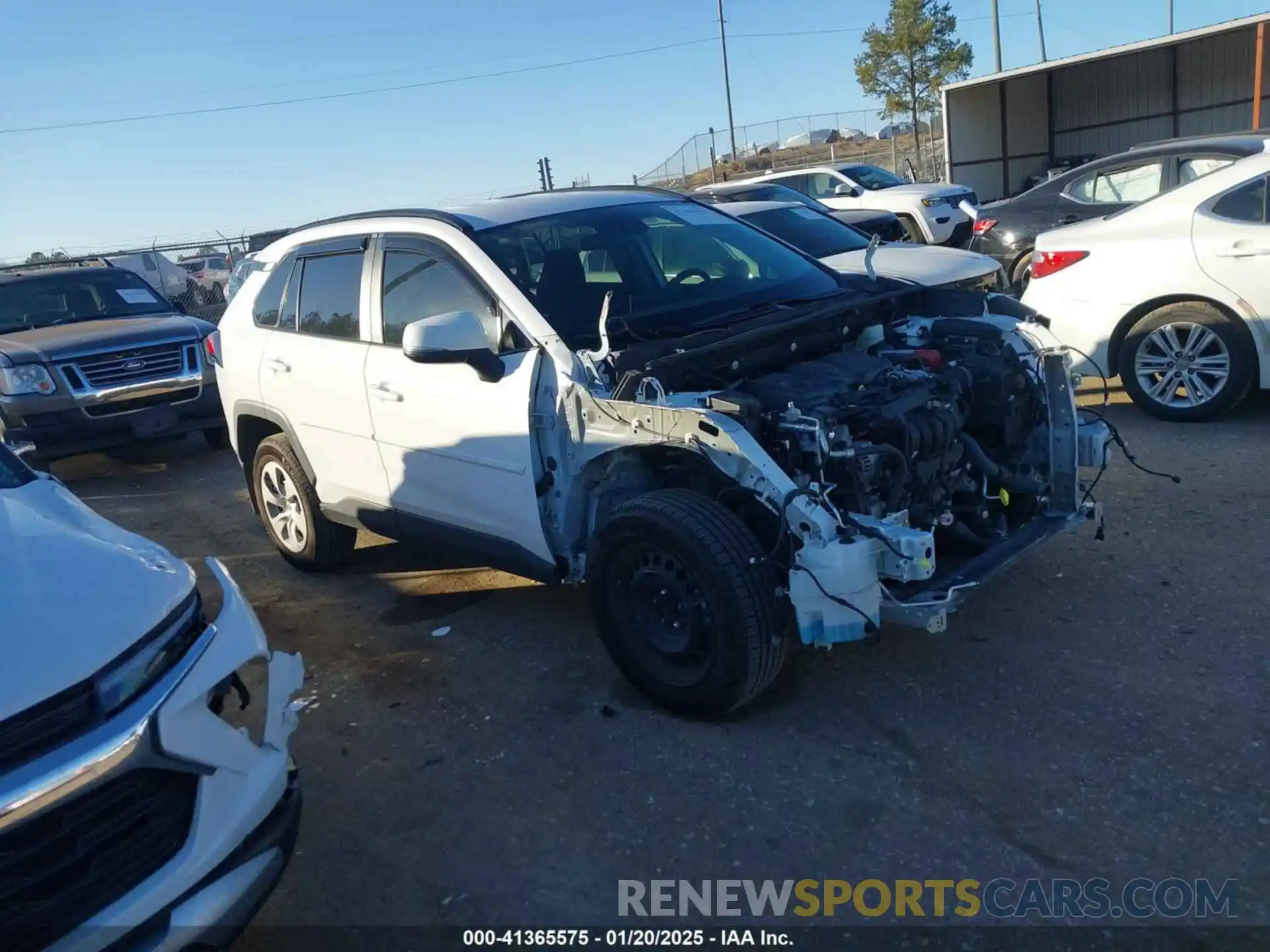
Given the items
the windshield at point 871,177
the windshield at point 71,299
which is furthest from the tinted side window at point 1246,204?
the windshield at point 871,177

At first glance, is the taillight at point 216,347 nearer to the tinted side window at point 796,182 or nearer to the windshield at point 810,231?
the windshield at point 810,231

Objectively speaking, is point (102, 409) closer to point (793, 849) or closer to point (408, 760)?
point (408, 760)

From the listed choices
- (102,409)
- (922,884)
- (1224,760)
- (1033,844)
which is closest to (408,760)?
(922,884)

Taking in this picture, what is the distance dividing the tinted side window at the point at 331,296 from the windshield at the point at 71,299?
541 centimetres

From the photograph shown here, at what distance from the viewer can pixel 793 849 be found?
317 cm

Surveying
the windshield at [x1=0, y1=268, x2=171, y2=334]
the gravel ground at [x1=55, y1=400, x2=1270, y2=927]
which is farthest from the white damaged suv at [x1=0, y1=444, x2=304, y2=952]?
the windshield at [x1=0, y1=268, x2=171, y2=334]

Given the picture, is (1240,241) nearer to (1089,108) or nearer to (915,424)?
(915,424)

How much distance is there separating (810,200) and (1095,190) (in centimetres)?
338

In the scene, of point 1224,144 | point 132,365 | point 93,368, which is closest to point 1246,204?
point 1224,144

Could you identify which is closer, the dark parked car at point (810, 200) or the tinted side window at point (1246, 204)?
the tinted side window at point (1246, 204)

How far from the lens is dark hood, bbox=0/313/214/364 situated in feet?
28.2

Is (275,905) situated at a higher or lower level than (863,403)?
lower

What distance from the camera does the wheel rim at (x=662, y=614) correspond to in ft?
12.1

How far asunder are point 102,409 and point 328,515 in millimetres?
4261
